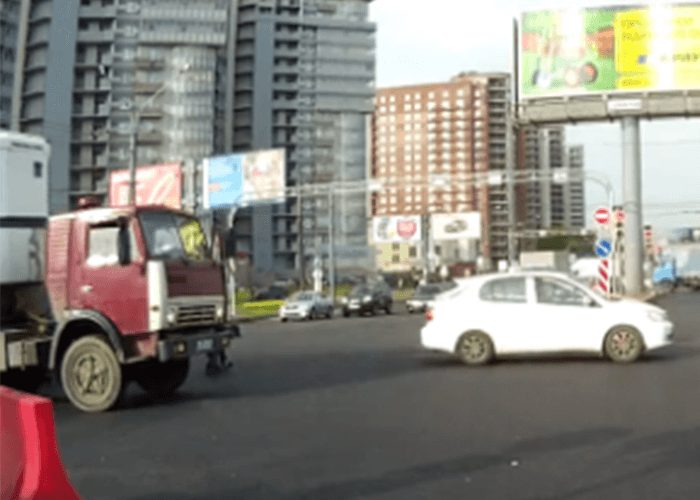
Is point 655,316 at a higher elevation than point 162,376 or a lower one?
higher

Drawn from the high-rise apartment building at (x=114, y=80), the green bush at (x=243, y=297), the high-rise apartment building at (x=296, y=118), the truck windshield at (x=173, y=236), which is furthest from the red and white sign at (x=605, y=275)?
the high-rise apartment building at (x=296, y=118)

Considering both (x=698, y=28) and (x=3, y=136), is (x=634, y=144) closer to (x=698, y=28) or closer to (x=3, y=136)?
(x=698, y=28)

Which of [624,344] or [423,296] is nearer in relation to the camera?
[624,344]

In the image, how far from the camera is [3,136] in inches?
469

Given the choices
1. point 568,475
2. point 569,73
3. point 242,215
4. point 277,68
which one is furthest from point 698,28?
point 277,68

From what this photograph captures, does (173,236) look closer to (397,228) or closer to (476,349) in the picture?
(476,349)

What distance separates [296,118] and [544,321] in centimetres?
10413

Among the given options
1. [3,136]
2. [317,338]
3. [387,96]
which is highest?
[387,96]

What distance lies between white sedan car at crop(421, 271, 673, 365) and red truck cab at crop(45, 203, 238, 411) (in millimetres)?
5192

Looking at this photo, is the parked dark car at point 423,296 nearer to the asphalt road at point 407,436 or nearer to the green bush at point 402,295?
the green bush at point 402,295

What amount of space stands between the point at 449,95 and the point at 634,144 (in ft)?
125

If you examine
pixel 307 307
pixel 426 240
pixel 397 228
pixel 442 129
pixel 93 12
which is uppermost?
pixel 93 12

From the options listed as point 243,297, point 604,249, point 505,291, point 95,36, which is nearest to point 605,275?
point 604,249

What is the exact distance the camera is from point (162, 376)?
45.3 ft
